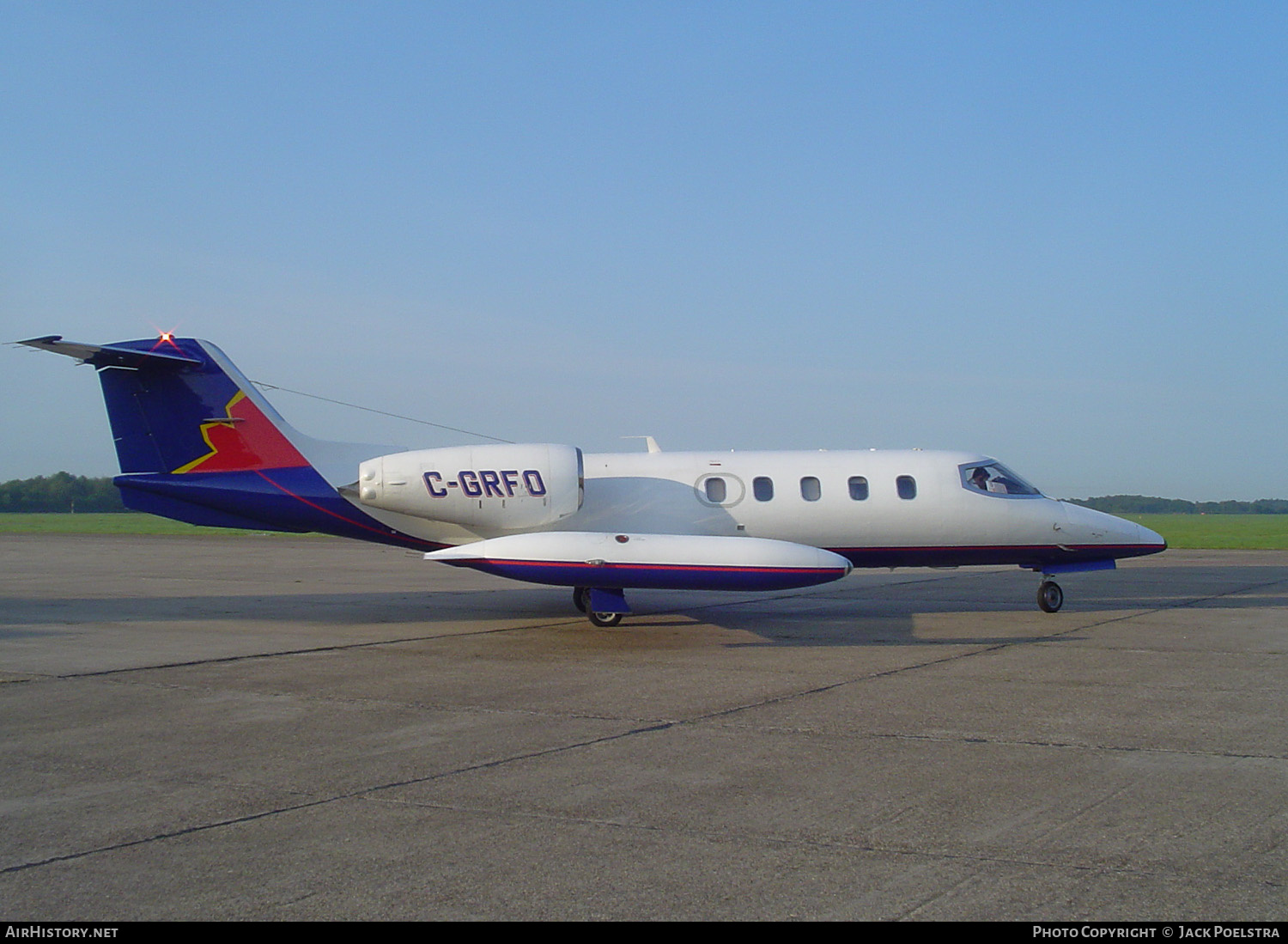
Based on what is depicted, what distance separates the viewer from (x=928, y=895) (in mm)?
4758

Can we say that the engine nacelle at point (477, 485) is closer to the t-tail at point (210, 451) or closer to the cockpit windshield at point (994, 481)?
the t-tail at point (210, 451)

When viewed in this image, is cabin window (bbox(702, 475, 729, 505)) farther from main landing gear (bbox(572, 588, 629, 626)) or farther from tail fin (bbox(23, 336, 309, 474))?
tail fin (bbox(23, 336, 309, 474))

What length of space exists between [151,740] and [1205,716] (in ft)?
29.0

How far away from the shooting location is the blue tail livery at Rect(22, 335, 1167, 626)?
13.8 meters

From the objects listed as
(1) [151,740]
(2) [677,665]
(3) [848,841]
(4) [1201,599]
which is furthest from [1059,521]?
(1) [151,740]

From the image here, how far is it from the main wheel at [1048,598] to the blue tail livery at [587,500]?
0.13 ft

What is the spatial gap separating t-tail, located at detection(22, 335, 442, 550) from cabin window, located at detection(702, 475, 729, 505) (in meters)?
5.18

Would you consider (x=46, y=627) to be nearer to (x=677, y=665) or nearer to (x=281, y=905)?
(x=677, y=665)

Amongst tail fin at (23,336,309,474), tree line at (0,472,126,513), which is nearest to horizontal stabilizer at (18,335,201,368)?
tail fin at (23,336,309,474)

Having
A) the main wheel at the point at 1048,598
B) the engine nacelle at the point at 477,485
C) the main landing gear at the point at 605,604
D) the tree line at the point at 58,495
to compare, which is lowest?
the main wheel at the point at 1048,598

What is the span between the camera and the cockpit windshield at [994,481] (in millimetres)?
17156

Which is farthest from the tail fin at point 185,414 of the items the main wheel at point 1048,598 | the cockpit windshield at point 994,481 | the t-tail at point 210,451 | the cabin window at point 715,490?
the main wheel at point 1048,598

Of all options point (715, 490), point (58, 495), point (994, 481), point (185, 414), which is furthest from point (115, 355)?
point (58, 495)

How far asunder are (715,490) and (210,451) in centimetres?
774
